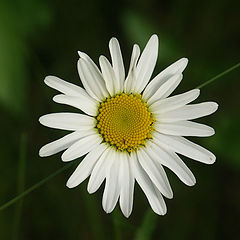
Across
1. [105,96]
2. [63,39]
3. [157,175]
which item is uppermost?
[63,39]

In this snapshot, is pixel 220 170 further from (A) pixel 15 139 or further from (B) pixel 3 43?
(B) pixel 3 43

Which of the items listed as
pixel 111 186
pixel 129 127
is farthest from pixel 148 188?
pixel 129 127

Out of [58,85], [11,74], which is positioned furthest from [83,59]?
[11,74]

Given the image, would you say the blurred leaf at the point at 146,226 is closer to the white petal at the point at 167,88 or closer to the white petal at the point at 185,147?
the white petal at the point at 185,147

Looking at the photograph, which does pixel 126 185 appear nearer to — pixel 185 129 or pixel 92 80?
pixel 185 129

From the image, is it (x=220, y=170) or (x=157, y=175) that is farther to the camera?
(x=220, y=170)

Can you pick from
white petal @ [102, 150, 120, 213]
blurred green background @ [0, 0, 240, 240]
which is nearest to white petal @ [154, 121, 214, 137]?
white petal @ [102, 150, 120, 213]

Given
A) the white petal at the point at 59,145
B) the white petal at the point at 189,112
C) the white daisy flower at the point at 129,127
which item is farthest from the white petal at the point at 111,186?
the white petal at the point at 189,112
